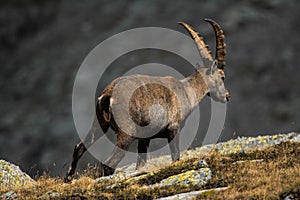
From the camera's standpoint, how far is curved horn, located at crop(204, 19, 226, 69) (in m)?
17.2

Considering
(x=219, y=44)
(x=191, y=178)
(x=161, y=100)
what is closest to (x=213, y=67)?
(x=219, y=44)

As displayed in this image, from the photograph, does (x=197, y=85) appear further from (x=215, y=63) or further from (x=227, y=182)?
(x=227, y=182)

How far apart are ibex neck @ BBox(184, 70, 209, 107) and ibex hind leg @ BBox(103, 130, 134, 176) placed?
3843 mm

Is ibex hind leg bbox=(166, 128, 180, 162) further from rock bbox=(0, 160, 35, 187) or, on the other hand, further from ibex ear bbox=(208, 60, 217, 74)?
rock bbox=(0, 160, 35, 187)

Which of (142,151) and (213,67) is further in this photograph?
(213,67)

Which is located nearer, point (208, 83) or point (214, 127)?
point (208, 83)

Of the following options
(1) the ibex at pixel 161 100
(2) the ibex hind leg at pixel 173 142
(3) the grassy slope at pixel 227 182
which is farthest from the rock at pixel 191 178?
(2) the ibex hind leg at pixel 173 142

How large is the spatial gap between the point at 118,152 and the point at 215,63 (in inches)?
219

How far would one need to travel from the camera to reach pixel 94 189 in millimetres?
11531

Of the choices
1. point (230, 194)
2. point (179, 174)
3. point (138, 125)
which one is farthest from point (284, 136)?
point (230, 194)

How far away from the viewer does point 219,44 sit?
57.5 ft

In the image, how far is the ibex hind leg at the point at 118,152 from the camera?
44.2 ft

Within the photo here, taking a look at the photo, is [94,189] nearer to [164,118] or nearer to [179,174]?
[179,174]

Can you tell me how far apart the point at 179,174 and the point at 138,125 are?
102 inches
